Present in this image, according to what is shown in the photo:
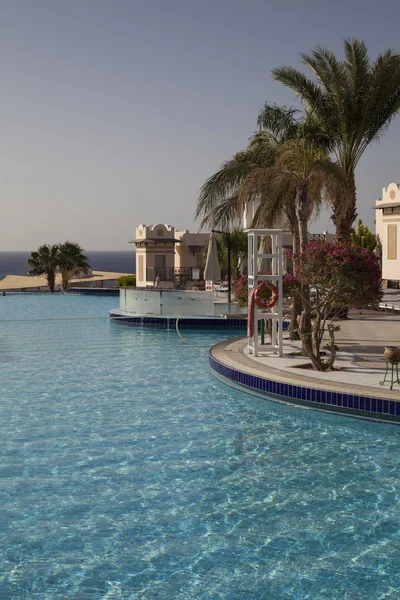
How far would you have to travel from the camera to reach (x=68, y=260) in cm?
4025

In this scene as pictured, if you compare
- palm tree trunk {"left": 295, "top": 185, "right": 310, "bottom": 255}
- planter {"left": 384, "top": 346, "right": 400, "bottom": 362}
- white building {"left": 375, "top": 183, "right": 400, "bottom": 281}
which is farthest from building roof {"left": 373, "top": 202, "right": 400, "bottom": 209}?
planter {"left": 384, "top": 346, "right": 400, "bottom": 362}

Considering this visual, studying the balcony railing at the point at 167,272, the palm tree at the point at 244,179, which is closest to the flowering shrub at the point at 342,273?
the palm tree at the point at 244,179

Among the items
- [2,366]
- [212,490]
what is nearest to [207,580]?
[212,490]

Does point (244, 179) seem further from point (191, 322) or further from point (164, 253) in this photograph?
point (164, 253)

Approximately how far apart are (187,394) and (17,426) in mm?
3112

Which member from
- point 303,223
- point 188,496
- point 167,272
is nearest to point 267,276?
point 303,223

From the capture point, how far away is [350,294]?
11.5 metres

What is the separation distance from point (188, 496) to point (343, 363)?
21.6ft

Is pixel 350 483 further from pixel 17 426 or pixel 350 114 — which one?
pixel 350 114

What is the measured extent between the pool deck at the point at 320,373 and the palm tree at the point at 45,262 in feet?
83.0

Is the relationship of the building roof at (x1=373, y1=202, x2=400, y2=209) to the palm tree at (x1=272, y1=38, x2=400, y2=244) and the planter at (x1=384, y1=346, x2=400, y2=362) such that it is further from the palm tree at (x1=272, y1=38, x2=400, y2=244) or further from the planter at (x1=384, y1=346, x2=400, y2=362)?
the planter at (x1=384, y1=346, x2=400, y2=362)

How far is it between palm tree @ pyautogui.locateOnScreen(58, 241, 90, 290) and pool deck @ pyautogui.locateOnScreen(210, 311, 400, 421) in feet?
83.2

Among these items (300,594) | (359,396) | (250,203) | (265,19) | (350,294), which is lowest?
(300,594)

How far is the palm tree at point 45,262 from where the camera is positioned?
39562 mm
